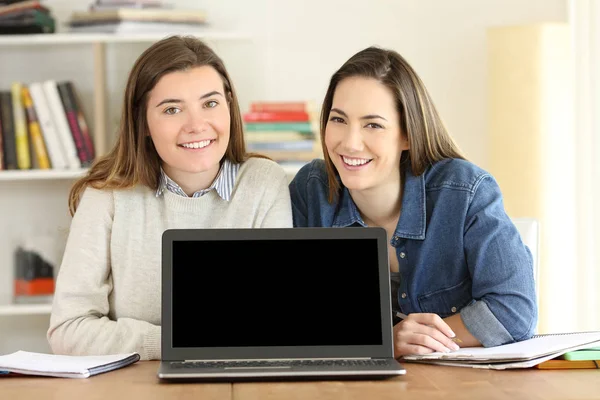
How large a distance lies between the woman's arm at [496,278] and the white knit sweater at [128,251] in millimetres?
407

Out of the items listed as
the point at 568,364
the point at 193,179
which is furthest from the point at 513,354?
the point at 193,179

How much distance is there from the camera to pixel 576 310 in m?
3.01

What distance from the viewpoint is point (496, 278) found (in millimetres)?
1608

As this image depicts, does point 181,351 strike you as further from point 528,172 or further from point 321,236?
point 528,172

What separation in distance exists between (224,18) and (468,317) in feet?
6.21

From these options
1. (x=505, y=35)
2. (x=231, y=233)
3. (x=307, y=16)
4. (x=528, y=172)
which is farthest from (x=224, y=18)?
(x=231, y=233)

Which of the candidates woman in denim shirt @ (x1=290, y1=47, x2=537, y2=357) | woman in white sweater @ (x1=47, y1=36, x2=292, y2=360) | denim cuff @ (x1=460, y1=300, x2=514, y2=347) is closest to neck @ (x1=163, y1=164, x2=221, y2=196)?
woman in white sweater @ (x1=47, y1=36, x2=292, y2=360)

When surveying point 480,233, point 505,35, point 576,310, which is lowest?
point 576,310

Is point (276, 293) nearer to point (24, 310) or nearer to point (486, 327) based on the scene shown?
point (486, 327)

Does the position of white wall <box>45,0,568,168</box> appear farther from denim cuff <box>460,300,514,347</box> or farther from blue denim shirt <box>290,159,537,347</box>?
denim cuff <box>460,300,514,347</box>

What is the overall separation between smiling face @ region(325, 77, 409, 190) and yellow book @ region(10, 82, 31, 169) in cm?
154

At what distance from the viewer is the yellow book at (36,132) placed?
2957 millimetres

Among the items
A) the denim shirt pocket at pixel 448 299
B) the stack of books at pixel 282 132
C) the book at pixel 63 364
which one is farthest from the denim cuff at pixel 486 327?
the stack of books at pixel 282 132

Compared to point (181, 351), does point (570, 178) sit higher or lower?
higher
